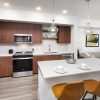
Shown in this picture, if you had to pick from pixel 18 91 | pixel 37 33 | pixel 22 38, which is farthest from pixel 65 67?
pixel 22 38

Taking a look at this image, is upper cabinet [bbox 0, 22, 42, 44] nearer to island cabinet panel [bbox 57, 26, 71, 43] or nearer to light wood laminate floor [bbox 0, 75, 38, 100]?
island cabinet panel [bbox 57, 26, 71, 43]

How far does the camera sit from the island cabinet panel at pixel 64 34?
4787 mm

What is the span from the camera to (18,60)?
3.92 m

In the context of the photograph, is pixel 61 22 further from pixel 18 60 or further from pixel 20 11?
pixel 18 60

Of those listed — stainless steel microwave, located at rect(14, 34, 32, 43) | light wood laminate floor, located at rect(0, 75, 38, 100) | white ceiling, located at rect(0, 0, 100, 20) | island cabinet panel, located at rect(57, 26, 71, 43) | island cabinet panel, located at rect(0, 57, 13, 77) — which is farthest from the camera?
island cabinet panel, located at rect(57, 26, 71, 43)

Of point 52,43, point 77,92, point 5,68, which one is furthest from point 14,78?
point 77,92

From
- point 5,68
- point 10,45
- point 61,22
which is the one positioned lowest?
point 5,68

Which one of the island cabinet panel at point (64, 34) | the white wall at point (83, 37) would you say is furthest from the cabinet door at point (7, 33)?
the white wall at point (83, 37)

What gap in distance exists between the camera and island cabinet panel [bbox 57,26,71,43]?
4.79 meters

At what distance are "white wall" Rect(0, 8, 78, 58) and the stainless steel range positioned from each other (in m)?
0.77

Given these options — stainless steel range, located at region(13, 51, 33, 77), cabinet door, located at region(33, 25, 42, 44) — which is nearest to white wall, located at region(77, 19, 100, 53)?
cabinet door, located at region(33, 25, 42, 44)

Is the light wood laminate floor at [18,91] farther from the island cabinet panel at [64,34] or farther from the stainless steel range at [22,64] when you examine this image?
the island cabinet panel at [64,34]

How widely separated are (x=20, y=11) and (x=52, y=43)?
2231mm

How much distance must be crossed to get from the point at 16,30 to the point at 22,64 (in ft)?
5.05
